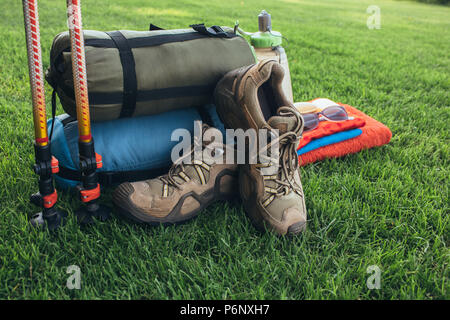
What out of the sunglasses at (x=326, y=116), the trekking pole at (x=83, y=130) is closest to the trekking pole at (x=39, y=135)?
the trekking pole at (x=83, y=130)

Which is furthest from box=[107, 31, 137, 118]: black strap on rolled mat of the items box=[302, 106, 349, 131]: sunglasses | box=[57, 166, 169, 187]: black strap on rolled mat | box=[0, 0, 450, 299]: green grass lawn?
box=[302, 106, 349, 131]: sunglasses

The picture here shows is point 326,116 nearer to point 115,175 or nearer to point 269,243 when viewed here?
point 269,243

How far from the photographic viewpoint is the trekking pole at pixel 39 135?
4.09 ft

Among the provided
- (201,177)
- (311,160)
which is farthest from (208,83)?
(311,160)

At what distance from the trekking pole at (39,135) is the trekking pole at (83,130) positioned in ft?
0.34

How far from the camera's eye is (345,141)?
2.29 metres

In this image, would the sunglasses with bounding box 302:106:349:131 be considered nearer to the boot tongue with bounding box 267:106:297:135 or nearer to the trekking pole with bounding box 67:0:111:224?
the boot tongue with bounding box 267:106:297:135

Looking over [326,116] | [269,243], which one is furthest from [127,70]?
[326,116]

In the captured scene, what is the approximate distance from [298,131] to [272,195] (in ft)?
0.99

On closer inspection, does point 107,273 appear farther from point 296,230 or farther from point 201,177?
point 296,230

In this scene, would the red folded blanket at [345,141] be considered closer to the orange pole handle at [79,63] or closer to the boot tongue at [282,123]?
the boot tongue at [282,123]

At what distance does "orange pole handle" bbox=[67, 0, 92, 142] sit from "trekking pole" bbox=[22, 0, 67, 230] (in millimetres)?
108

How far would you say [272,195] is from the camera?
Answer: 162 cm

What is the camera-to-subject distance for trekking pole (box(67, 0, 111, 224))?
1.29 meters
